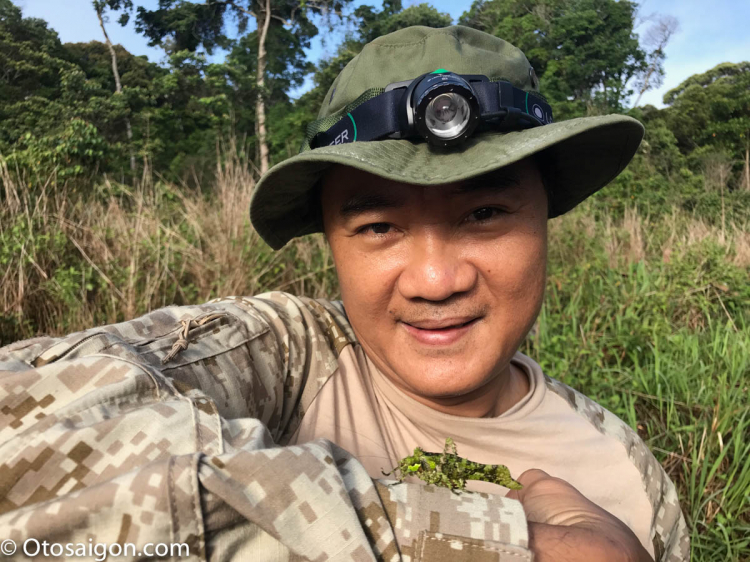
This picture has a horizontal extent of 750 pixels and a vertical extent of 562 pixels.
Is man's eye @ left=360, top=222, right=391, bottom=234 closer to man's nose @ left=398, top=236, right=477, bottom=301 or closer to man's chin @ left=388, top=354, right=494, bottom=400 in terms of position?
man's nose @ left=398, top=236, right=477, bottom=301

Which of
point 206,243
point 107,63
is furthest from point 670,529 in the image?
point 107,63

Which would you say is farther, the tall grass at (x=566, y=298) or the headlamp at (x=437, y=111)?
the tall grass at (x=566, y=298)

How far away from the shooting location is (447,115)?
101cm

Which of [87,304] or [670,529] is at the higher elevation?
[87,304]

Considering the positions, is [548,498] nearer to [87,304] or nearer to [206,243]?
[87,304]

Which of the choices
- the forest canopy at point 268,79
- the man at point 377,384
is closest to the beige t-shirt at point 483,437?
the man at point 377,384

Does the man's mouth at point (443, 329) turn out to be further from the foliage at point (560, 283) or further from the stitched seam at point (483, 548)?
the stitched seam at point (483, 548)

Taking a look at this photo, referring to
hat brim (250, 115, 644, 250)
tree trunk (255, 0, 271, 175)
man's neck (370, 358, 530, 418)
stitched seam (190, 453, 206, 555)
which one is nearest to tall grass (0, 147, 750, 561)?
man's neck (370, 358, 530, 418)

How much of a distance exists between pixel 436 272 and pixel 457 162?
23 cm

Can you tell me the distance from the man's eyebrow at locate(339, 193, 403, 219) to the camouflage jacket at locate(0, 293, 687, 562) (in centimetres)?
55

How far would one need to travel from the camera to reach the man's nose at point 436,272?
3.39 feet

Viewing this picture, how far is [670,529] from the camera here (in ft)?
4.14

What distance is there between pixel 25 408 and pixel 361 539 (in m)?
0.44

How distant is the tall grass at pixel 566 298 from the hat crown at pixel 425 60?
1.98 m
